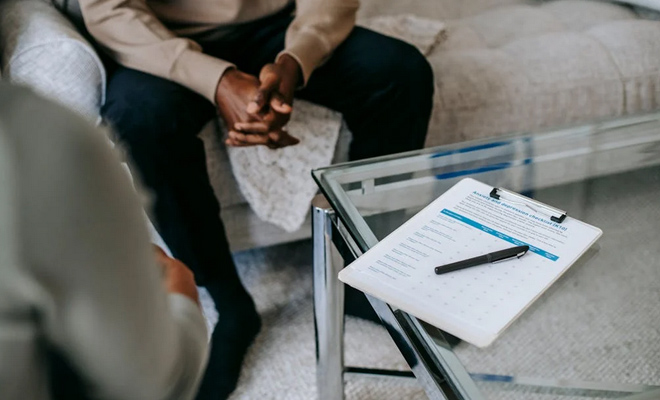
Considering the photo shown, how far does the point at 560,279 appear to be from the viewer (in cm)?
73

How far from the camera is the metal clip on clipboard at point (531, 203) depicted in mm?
817

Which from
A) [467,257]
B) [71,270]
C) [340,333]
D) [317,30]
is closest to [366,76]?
[317,30]

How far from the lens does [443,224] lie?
800mm

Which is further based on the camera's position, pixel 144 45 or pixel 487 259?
pixel 144 45

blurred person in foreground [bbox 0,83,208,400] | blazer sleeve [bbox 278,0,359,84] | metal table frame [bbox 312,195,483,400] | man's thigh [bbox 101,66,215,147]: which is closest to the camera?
blurred person in foreground [bbox 0,83,208,400]

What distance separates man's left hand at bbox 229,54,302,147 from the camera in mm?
1159

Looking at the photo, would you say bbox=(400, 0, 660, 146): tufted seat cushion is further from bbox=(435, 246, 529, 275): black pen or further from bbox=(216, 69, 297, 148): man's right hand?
bbox=(435, 246, 529, 275): black pen

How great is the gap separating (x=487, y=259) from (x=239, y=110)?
601mm

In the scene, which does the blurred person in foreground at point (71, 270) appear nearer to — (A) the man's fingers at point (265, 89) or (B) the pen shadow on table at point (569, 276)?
(B) the pen shadow on table at point (569, 276)

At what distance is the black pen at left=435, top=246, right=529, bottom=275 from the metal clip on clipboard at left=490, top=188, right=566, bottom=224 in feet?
0.32

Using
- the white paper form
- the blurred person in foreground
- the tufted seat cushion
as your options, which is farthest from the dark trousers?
the blurred person in foreground

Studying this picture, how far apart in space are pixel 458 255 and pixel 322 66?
27.1 inches

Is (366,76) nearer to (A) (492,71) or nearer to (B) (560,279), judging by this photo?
(A) (492,71)

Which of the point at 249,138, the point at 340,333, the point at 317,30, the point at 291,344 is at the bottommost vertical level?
the point at 291,344
